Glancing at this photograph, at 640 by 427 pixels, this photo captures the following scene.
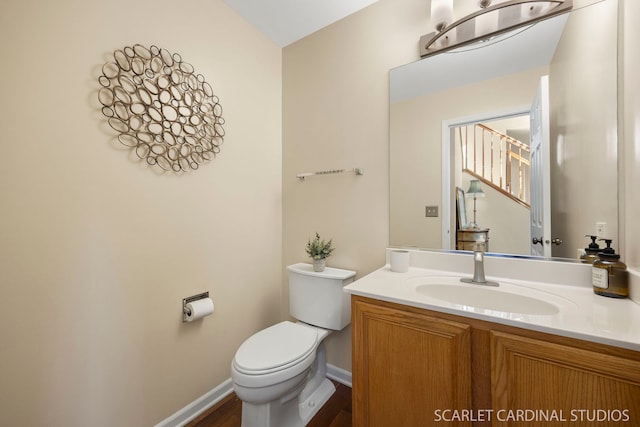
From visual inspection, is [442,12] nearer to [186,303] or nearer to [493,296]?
[493,296]

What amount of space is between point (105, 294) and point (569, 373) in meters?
1.69

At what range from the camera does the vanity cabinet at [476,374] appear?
2.20ft

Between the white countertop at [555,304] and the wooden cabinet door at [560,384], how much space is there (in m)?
0.05

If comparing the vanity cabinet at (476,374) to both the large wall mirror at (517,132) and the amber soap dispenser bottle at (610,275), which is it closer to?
the amber soap dispenser bottle at (610,275)

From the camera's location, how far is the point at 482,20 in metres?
1.28

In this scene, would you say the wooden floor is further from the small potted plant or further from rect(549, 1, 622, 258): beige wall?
rect(549, 1, 622, 258): beige wall

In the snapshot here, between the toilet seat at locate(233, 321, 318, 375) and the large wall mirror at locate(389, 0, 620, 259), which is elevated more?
the large wall mirror at locate(389, 0, 620, 259)

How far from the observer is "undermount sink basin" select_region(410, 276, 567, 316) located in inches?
38.6

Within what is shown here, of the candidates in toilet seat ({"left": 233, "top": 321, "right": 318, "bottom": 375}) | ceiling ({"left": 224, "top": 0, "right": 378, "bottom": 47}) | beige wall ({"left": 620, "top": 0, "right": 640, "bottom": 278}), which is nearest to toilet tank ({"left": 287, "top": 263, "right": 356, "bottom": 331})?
toilet seat ({"left": 233, "top": 321, "right": 318, "bottom": 375})

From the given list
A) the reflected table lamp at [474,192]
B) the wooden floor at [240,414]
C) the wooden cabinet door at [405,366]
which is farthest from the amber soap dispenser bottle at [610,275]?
the wooden floor at [240,414]

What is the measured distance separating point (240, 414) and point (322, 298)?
2.56ft

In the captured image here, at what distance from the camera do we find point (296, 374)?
3.83ft

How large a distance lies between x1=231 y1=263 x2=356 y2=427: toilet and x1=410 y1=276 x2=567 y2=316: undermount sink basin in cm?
52

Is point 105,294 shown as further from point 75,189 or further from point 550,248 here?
point 550,248
